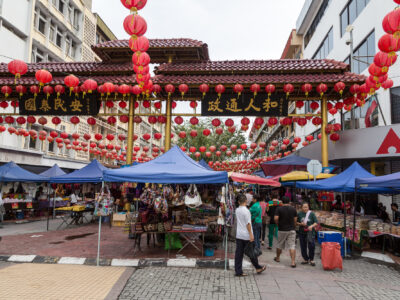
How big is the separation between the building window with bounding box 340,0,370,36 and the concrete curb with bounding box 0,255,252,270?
17494 millimetres

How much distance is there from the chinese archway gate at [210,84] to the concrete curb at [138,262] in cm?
644

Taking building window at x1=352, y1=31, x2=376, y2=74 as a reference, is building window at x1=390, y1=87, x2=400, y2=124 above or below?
below

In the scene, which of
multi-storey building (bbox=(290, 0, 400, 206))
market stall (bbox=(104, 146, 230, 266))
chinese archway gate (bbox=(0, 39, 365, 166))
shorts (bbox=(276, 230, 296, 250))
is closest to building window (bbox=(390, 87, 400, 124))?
multi-storey building (bbox=(290, 0, 400, 206))

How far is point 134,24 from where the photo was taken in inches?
310

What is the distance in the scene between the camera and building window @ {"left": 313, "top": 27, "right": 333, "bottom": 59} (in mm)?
24059

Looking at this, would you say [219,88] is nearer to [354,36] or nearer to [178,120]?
[178,120]

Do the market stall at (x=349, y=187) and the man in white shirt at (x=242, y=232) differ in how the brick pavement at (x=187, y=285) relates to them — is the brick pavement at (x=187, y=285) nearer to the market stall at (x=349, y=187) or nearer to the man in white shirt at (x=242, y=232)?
the man in white shirt at (x=242, y=232)

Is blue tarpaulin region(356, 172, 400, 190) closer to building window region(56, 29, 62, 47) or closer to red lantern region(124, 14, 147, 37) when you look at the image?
red lantern region(124, 14, 147, 37)

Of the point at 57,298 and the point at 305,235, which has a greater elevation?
the point at 305,235

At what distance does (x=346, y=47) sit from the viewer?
20.3 m

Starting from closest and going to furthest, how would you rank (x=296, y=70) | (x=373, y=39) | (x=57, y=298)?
1. (x=57, y=298)
2. (x=296, y=70)
3. (x=373, y=39)

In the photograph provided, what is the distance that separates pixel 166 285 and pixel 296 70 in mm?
11432

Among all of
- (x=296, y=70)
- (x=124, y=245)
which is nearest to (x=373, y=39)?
(x=296, y=70)

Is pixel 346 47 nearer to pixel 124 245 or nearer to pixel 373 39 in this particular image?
pixel 373 39
